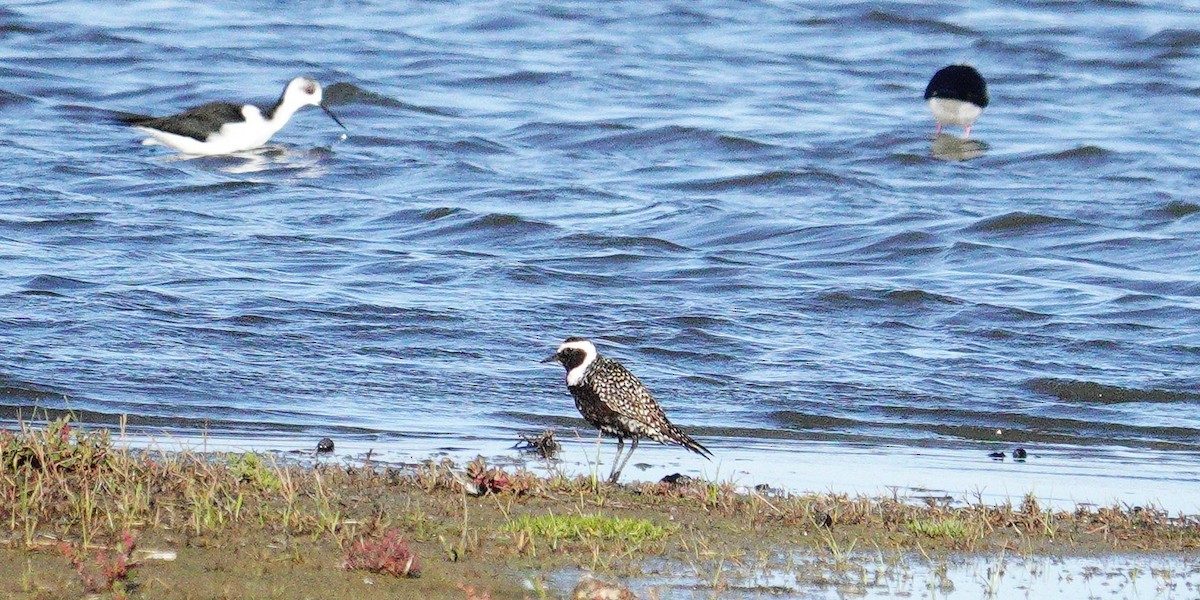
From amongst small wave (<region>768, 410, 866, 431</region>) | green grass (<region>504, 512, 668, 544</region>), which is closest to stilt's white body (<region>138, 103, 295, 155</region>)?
small wave (<region>768, 410, 866, 431</region>)

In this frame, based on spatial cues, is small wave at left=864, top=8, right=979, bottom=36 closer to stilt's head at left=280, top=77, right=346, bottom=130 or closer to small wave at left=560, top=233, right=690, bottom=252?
stilt's head at left=280, top=77, right=346, bottom=130

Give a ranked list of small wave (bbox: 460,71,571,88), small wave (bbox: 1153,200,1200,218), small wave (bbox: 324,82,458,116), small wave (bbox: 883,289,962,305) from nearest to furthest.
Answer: small wave (bbox: 883,289,962,305), small wave (bbox: 1153,200,1200,218), small wave (bbox: 324,82,458,116), small wave (bbox: 460,71,571,88)

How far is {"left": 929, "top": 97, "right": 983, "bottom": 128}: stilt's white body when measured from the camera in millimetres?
17812

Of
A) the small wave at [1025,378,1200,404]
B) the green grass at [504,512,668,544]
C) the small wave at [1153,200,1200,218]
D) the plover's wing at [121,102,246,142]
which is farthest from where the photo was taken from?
the plover's wing at [121,102,246,142]

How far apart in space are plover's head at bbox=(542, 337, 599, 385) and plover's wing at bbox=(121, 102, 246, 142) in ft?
31.2

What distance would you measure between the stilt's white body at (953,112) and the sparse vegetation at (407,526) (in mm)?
12207

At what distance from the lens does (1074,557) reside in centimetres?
535

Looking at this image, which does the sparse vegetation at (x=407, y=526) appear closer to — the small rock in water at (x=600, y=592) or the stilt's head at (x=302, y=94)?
the small rock in water at (x=600, y=592)

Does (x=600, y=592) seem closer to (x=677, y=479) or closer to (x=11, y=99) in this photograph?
(x=677, y=479)

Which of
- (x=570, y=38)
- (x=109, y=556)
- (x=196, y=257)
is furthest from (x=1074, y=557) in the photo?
(x=570, y=38)

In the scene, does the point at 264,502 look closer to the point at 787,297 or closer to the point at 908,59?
the point at 787,297

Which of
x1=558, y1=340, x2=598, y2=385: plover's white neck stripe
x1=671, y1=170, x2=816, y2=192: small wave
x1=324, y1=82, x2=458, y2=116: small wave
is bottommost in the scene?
x1=558, y1=340, x2=598, y2=385: plover's white neck stripe

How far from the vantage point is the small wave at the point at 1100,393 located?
29.8 feet

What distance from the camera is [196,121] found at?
15898mm
